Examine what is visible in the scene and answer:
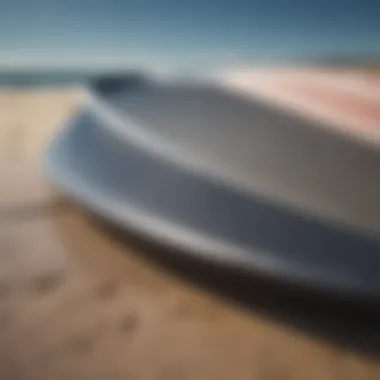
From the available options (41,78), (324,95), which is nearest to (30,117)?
(41,78)

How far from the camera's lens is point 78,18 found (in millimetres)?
683

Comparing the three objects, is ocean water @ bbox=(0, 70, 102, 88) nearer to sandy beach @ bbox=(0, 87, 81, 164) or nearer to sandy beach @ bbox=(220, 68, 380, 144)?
sandy beach @ bbox=(0, 87, 81, 164)

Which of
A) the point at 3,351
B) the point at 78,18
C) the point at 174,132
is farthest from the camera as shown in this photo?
the point at 78,18

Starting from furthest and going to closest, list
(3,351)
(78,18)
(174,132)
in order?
(78,18), (174,132), (3,351)

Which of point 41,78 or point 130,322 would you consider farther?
point 41,78

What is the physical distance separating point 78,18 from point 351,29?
0.80 feet

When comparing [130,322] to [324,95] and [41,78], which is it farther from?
[41,78]

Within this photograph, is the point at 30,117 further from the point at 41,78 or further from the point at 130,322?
the point at 130,322

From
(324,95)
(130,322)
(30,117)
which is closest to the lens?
(130,322)

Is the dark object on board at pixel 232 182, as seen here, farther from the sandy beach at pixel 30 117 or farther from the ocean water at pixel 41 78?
the ocean water at pixel 41 78

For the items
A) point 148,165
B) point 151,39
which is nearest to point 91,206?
point 148,165

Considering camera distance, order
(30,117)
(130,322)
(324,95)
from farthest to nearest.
A: (30,117), (324,95), (130,322)

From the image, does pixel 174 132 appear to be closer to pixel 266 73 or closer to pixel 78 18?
pixel 266 73

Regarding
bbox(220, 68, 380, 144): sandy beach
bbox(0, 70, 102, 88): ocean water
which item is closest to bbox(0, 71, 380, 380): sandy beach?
bbox(220, 68, 380, 144): sandy beach
